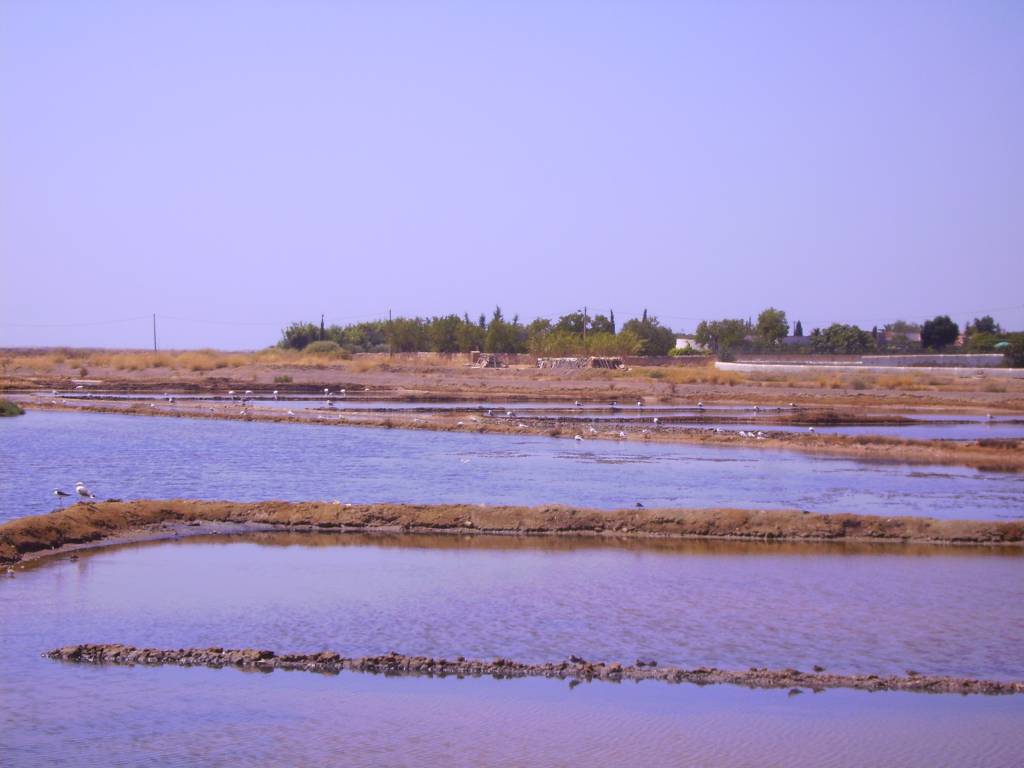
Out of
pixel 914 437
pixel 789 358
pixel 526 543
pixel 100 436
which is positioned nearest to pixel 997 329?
pixel 789 358

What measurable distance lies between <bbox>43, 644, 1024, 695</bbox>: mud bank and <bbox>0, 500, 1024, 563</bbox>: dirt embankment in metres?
5.66

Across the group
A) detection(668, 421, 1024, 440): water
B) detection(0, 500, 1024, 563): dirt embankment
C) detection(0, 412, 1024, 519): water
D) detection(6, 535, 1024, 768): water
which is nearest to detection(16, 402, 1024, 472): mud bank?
detection(0, 412, 1024, 519): water

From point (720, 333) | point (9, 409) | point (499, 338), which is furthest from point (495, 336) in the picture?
point (9, 409)

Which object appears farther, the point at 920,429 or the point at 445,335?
the point at 445,335

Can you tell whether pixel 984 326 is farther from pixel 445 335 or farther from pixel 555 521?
pixel 555 521

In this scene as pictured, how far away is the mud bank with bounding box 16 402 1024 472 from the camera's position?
27359 millimetres

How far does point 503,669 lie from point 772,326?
109 m

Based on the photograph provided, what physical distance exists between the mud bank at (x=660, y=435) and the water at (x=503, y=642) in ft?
44.2

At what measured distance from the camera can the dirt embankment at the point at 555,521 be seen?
15391 mm

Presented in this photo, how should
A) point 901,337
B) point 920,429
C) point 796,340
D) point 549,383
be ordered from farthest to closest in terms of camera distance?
point 901,337, point 796,340, point 549,383, point 920,429

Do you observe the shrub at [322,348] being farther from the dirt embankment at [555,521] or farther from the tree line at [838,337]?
the dirt embankment at [555,521]

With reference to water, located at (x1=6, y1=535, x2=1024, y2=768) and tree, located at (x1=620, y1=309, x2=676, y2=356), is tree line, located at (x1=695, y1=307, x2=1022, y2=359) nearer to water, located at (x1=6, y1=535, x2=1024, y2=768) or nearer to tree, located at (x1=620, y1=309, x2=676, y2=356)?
tree, located at (x1=620, y1=309, x2=676, y2=356)

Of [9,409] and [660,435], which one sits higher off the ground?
[9,409]

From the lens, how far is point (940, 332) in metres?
102
